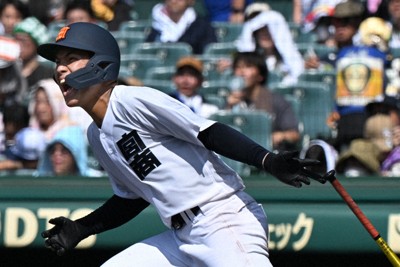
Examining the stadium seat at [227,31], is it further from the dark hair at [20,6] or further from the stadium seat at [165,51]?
the dark hair at [20,6]

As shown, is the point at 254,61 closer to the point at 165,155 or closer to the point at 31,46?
the point at 31,46

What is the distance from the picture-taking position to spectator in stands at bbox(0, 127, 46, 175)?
6184 mm

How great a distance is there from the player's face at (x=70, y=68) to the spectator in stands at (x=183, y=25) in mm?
4511

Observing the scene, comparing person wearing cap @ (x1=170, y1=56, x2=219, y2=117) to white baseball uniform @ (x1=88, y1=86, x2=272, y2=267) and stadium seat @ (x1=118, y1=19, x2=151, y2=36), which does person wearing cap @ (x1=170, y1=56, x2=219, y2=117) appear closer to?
→ stadium seat @ (x1=118, y1=19, x2=151, y2=36)

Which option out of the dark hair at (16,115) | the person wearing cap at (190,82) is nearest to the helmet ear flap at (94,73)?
the dark hair at (16,115)

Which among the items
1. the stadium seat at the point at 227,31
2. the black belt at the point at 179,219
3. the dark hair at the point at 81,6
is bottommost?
the black belt at the point at 179,219

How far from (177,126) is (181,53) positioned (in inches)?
171

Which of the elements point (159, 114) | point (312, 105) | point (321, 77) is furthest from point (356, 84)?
point (159, 114)

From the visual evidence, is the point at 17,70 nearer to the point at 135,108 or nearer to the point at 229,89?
the point at 229,89

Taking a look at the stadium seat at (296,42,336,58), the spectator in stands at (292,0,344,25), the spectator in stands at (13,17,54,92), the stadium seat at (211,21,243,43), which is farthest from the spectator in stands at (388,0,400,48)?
the spectator in stands at (13,17,54,92)

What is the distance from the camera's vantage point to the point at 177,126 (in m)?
3.73

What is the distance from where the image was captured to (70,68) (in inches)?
151

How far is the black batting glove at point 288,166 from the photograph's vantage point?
11.5ft

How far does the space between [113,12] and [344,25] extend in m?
2.37
